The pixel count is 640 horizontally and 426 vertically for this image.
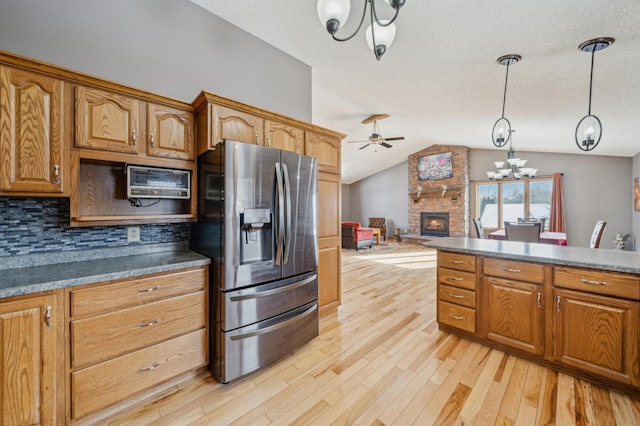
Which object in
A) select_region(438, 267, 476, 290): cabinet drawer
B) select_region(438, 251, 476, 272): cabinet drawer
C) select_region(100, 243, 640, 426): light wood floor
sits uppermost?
select_region(438, 251, 476, 272): cabinet drawer

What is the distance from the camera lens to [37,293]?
4.39 feet

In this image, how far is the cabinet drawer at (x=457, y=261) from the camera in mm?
2391

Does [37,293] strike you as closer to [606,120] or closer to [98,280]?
[98,280]

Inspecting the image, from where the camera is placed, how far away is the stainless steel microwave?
75.2 inches

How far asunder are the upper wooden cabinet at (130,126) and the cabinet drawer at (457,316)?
270 centimetres

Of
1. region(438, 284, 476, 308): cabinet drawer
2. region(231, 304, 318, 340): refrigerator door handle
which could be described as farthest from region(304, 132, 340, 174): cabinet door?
region(438, 284, 476, 308): cabinet drawer

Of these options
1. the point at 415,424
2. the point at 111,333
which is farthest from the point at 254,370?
the point at 415,424

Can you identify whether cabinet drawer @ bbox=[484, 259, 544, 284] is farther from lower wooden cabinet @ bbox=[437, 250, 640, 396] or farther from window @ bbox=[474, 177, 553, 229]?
window @ bbox=[474, 177, 553, 229]

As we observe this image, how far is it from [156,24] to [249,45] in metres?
0.85

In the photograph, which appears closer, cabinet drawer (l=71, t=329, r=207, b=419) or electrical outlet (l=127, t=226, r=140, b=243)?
cabinet drawer (l=71, t=329, r=207, b=419)

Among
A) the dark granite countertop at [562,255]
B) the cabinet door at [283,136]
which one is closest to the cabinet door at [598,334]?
the dark granite countertop at [562,255]

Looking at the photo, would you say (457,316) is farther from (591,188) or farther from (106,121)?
(591,188)

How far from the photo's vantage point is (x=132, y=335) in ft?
5.30

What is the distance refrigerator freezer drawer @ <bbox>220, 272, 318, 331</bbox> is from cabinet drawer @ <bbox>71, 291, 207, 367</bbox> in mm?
226
